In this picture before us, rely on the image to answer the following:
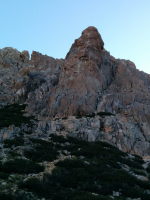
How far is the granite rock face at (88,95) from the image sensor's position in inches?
1817

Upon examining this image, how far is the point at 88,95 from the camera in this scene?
184ft

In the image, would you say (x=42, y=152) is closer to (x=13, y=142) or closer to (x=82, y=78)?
(x=13, y=142)

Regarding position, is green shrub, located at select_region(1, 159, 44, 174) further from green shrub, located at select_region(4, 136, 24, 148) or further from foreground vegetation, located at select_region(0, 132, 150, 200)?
green shrub, located at select_region(4, 136, 24, 148)

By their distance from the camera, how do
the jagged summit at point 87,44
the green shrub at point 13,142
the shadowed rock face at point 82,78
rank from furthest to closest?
the jagged summit at point 87,44 < the shadowed rock face at point 82,78 < the green shrub at point 13,142

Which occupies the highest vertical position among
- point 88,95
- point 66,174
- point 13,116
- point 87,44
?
point 87,44

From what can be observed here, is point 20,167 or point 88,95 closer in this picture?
point 20,167

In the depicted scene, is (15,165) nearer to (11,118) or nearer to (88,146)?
(88,146)

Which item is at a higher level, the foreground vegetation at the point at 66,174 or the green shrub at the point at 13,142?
the green shrub at the point at 13,142

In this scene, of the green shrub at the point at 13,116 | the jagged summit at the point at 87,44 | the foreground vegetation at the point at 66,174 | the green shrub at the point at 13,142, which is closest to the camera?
the foreground vegetation at the point at 66,174

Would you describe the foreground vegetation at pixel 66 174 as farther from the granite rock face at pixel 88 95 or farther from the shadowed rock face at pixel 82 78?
the shadowed rock face at pixel 82 78

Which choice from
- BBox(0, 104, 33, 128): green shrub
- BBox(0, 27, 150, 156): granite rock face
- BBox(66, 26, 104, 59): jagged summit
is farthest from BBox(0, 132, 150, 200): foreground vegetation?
BBox(66, 26, 104, 59): jagged summit

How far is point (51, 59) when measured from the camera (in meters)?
78.6

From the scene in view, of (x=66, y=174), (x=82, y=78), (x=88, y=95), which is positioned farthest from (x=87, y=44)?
(x=66, y=174)

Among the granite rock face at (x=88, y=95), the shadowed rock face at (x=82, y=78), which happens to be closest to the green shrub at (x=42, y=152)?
the granite rock face at (x=88, y=95)
